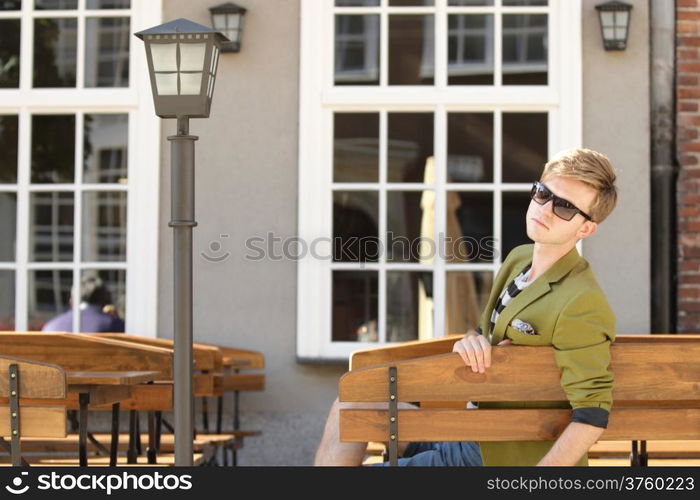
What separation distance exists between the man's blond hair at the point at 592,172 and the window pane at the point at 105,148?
3.42 m

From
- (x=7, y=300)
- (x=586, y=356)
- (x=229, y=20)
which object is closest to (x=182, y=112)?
(x=586, y=356)

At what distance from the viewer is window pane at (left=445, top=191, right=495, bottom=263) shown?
632cm

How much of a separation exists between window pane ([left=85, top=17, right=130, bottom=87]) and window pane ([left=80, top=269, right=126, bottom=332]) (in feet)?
3.51

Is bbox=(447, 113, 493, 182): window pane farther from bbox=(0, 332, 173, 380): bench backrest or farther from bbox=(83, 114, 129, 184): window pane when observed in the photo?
bbox=(0, 332, 173, 380): bench backrest

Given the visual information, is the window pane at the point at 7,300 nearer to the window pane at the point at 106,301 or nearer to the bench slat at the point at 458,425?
the window pane at the point at 106,301

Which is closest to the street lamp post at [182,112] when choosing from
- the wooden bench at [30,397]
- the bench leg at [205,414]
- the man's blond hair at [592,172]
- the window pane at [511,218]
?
the wooden bench at [30,397]

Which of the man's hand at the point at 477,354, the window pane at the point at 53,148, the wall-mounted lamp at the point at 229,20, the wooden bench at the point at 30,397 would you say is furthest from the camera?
the window pane at the point at 53,148

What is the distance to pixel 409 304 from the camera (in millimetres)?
6340

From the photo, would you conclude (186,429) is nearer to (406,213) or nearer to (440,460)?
(440,460)

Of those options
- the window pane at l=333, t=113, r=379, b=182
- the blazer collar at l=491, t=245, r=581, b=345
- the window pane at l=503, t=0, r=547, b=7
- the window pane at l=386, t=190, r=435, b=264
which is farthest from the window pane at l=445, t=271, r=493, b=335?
the blazer collar at l=491, t=245, r=581, b=345

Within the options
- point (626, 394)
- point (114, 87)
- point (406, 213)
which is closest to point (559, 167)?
point (626, 394)

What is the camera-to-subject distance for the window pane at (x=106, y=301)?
635cm

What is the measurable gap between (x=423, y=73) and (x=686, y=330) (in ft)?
6.57

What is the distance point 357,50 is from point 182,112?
243 centimetres
